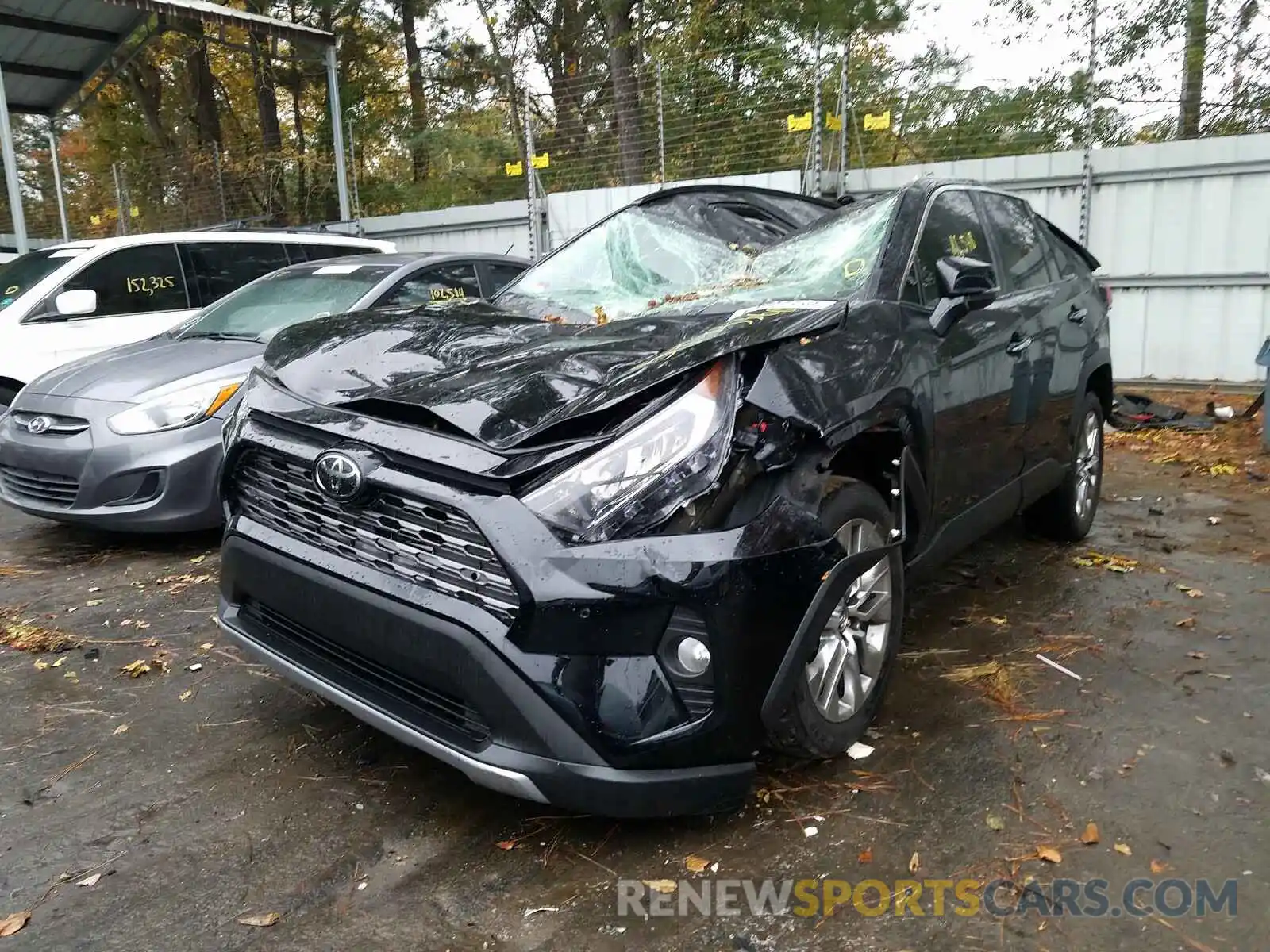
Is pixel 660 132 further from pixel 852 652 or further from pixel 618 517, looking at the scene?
pixel 618 517

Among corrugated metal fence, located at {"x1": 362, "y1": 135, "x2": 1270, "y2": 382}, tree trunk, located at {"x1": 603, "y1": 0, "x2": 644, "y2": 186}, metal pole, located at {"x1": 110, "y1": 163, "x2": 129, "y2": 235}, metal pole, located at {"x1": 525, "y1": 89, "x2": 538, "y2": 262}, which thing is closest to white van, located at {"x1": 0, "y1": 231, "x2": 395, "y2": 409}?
metal pole, located at {"x1": 525, "y1": 89, "x2": 538, "y2": 262}

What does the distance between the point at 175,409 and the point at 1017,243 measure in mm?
4069

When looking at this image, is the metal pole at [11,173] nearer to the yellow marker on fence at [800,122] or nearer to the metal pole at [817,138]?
the yellow marker on fence at [800,122]

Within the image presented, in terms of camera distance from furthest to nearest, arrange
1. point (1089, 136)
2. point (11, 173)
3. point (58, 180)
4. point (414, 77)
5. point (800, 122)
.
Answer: point (414, 77)
point (58, 180)
point (11, 173)
point (800, 122)
point (1089, 136)

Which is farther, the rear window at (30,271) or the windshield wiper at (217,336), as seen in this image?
the rear window at (30,271)

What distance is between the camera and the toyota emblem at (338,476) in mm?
2383

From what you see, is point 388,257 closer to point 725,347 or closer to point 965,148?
point 725,347

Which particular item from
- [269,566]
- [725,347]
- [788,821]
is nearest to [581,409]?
[725,347]

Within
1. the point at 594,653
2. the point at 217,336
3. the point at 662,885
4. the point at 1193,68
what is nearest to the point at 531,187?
the point at 217,336

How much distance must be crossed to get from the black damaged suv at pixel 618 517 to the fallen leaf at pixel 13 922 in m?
0.78

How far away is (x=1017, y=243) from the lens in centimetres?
430

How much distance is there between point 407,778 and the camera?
279 cm

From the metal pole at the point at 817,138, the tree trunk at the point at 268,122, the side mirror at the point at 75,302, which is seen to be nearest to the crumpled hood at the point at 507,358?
the side mirror at the point at 75,302

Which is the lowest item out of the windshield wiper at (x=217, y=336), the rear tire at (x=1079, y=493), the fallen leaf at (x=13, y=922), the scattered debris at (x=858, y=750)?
the scattered debris at (x=858, y=750)
